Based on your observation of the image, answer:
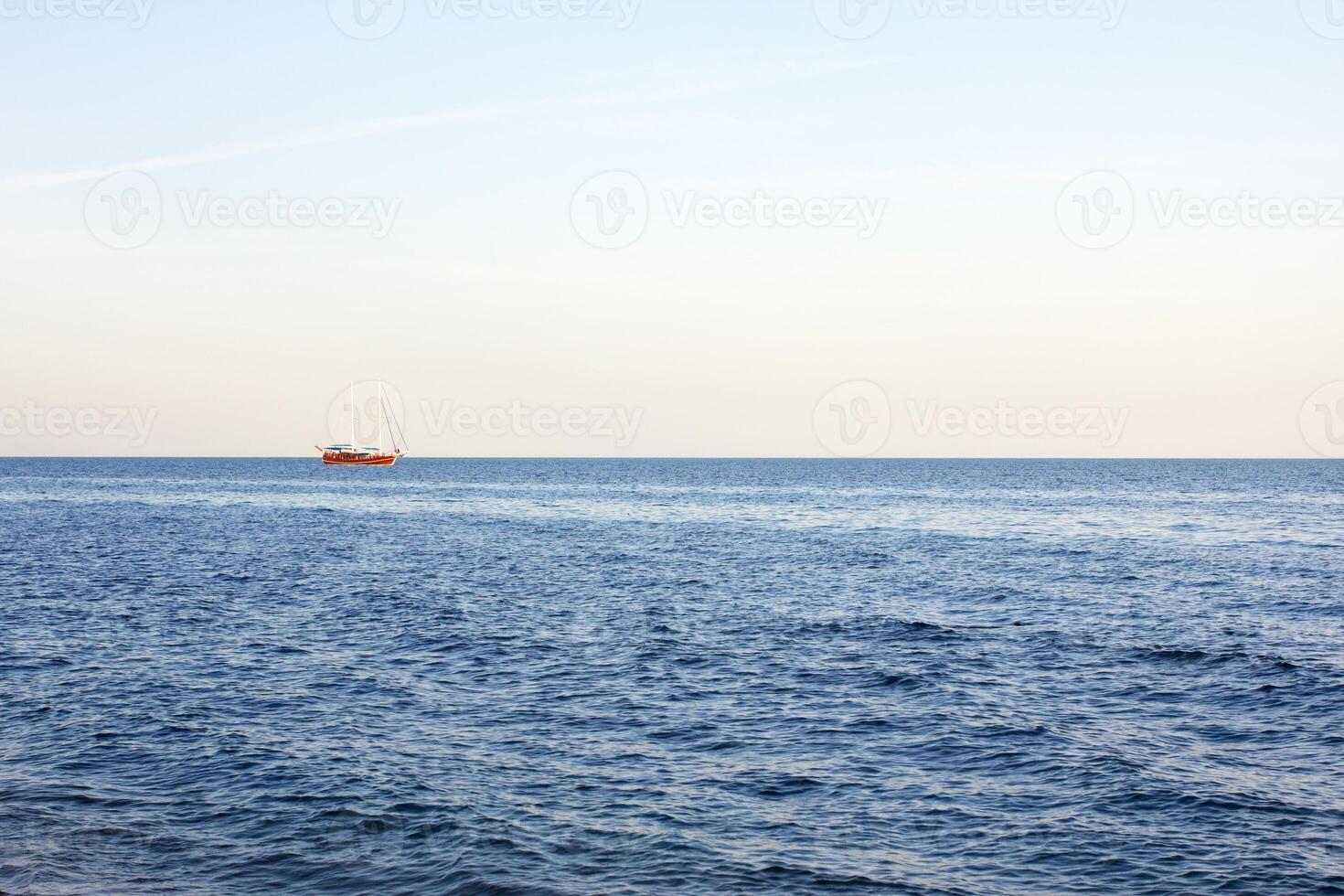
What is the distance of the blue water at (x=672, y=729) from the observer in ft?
60.7

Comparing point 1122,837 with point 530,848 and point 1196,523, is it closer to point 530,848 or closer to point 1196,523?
point 530,848

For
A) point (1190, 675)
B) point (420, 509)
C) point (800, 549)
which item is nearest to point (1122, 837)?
point (1190, 675)

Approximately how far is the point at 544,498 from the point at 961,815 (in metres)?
138

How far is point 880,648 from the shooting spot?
3741 centimetres

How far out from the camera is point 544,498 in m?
156

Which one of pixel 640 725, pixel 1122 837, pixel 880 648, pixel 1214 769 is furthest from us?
pixel 880 648

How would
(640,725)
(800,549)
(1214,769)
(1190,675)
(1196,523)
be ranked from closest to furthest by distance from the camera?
(1214,769) < (640,725) < (1190,675) < (800,549) < (1196,523)

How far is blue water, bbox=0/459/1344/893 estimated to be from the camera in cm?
1852

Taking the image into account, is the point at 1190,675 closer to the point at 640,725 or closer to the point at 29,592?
the point at 640,725

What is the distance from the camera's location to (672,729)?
2673 centimetres

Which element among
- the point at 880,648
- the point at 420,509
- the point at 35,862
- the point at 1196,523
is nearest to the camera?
the point at 35,862

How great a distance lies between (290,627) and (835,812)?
2797 cm

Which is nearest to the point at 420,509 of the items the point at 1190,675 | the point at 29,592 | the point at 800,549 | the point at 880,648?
the point at 800,549

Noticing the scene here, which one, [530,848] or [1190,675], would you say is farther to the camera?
[1190,675]
